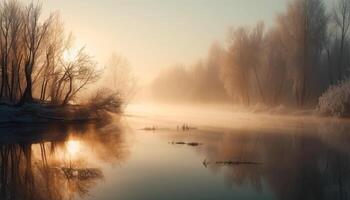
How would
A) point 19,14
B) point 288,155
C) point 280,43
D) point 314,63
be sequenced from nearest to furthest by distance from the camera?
point 288,155 < point 19,14 < point 314,63 < point 280,43

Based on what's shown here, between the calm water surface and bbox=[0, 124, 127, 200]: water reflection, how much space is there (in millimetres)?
27

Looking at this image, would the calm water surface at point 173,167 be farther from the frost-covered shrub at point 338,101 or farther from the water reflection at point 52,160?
the frost-covered shrub at point 338,101

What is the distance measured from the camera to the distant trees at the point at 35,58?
119 feet

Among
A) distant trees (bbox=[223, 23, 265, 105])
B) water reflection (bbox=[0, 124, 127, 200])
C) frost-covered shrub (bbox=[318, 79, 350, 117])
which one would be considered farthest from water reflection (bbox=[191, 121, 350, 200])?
distant trees (bbox=[223, 23, 265, 105])

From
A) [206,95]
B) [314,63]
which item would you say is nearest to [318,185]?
[314,63]

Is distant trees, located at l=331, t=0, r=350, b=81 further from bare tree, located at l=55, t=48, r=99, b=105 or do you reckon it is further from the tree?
bare tree, located at l=55, t=48, r=99, b=105

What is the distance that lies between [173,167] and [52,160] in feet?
16.0

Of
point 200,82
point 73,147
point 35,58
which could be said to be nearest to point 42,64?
point 35,58

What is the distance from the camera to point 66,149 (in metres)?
19.8

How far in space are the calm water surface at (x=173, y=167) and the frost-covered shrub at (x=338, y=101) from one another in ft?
53.3

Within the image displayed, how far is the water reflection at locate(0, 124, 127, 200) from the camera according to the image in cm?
1161

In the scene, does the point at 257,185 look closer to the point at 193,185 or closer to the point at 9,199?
the point at 193,185

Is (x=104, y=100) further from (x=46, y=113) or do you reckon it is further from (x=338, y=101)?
(x=338, y=101)

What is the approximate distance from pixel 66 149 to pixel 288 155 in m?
10.0
